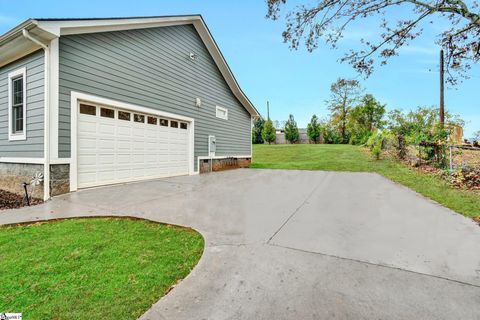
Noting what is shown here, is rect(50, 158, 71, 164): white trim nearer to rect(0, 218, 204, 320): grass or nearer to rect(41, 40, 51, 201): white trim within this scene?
rect(41, 40, 51, 201): white trim

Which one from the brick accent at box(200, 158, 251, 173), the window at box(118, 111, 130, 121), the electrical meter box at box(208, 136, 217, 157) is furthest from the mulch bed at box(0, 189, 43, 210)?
the electrical meter box at box(208, 136, 217, 157)

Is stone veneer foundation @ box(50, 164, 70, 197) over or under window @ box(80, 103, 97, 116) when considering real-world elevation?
under

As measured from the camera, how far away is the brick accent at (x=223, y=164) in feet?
35.1

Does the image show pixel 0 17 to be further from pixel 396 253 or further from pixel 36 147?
pixel 396 253

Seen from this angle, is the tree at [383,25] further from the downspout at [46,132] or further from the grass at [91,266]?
the grass at [91,266]

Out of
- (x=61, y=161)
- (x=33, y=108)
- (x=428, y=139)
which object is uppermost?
(x=33, y=108)

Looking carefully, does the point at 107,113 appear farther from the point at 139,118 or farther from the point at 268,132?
the point at 268,132

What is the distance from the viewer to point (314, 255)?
8.75ft

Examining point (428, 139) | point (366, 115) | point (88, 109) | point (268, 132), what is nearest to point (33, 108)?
point (88, 109)

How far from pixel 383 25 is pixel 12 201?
9616 mm

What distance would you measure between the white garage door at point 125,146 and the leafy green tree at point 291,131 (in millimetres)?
23629

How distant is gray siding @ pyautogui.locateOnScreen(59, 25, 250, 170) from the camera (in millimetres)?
5703

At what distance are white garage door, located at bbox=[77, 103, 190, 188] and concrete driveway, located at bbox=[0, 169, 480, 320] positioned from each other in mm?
1071

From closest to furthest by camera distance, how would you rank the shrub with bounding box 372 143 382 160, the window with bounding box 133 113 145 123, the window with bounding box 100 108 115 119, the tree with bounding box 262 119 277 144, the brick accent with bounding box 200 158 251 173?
1. the window with bounding box 100 108 115 119
2. the window with bounding box 133 113 145 123
3. the brick accent with bounding box 200 158 251 173
4. the shrub with bounding box 372 143 382 160
5. the tree with bounding box 262 119 277 144
